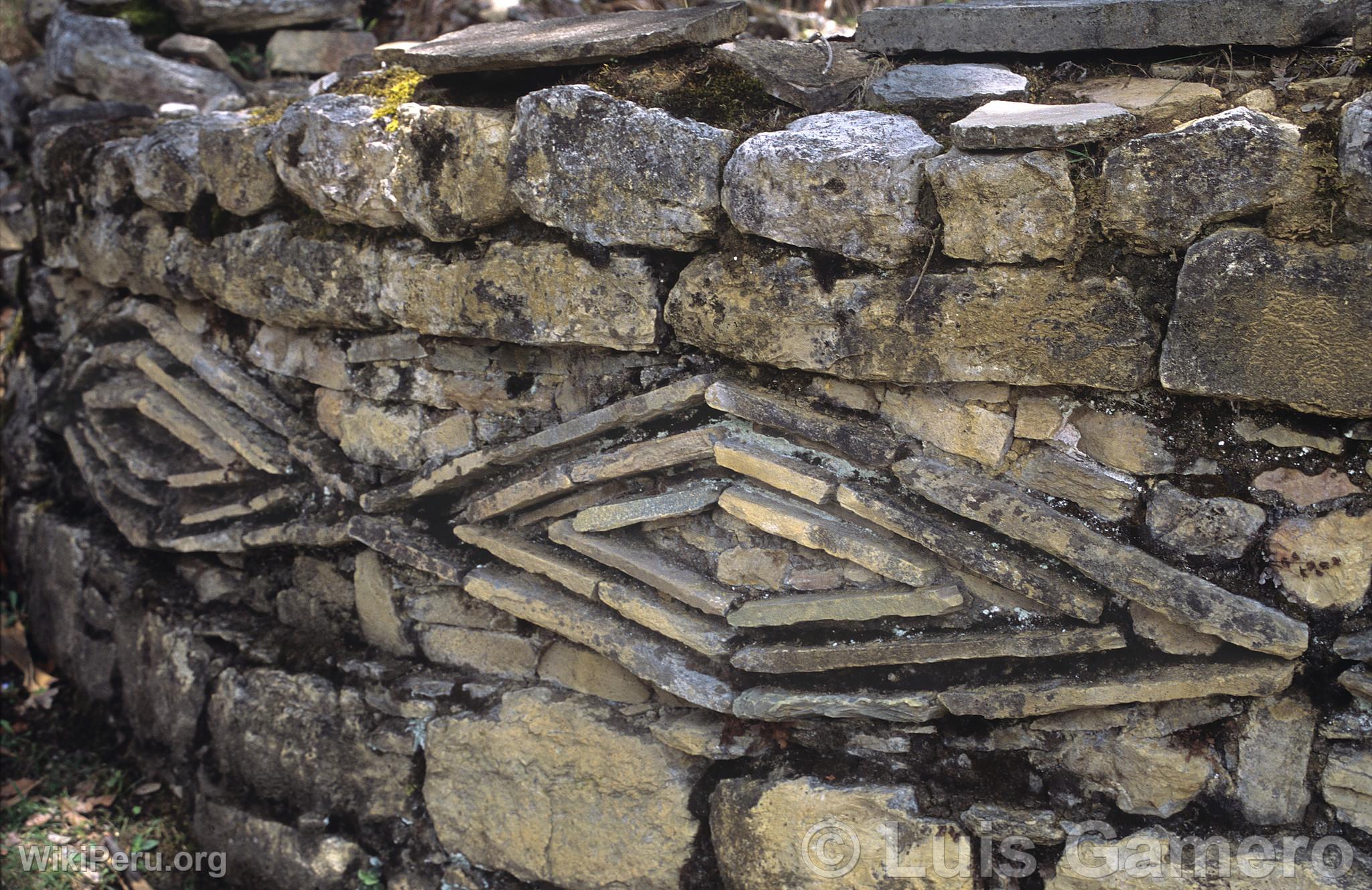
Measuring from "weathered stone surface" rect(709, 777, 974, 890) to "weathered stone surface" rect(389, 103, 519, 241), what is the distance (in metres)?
1.40

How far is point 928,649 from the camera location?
2.15 metres

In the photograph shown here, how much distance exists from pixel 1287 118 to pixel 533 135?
4.74 feet

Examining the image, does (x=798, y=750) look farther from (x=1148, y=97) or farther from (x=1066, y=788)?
(x=1148, y=97)

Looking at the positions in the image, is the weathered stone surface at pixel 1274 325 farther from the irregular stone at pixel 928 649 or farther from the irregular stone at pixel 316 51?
the irregular stone at pixel 316 51

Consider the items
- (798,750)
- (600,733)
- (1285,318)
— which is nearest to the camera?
(1285,318)

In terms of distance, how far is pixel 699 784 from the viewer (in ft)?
8.20

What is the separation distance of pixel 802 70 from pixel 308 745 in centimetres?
219

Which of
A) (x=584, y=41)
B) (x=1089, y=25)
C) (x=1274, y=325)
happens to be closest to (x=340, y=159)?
(x=584, y=41)

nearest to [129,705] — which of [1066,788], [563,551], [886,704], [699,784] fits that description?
[563,551]

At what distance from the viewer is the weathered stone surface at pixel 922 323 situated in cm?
194

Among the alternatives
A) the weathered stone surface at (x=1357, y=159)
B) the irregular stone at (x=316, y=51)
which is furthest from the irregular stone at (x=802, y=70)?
the irregular stone at (x=316, y=51)

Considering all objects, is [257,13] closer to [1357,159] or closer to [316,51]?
[316,51]

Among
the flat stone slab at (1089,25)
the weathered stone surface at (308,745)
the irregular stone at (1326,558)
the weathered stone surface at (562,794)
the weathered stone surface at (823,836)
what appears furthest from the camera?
the weathered stone surface at (308,745)

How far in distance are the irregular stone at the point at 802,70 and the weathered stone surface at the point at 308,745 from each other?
6.11ft
